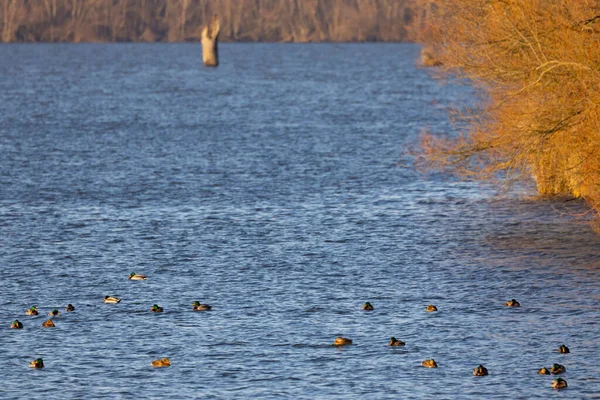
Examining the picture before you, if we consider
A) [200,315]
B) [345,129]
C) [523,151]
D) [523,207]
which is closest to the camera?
[200,315]

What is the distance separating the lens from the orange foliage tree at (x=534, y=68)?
3434 centimetres

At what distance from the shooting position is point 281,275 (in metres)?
34.1

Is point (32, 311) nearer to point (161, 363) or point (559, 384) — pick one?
point (161, 363)

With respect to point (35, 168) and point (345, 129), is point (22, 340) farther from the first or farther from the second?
point (345, 129)

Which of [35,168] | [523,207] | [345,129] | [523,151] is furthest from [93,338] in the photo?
[345,129]

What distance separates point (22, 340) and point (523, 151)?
633 inches

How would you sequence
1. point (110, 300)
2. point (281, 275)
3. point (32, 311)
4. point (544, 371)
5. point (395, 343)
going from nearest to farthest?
point (544, 371) → point (395, 343) → point (32, 311) → point (110, 300) → point (281, 275)

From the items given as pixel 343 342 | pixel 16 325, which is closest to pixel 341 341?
pixel 343 342

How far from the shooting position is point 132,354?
26422 mm

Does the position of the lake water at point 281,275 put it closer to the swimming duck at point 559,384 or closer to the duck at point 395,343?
the swimming duck at point 559,384

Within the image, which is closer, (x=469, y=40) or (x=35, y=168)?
(x=469, y=40)

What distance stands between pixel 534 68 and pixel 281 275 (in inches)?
352

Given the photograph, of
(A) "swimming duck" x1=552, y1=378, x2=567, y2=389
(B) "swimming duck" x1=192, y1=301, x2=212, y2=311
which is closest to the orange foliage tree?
(A) "swimming duck" x1=552, y1=378, x2=567, y2=389

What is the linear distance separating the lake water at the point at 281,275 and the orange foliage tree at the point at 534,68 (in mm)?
2820
